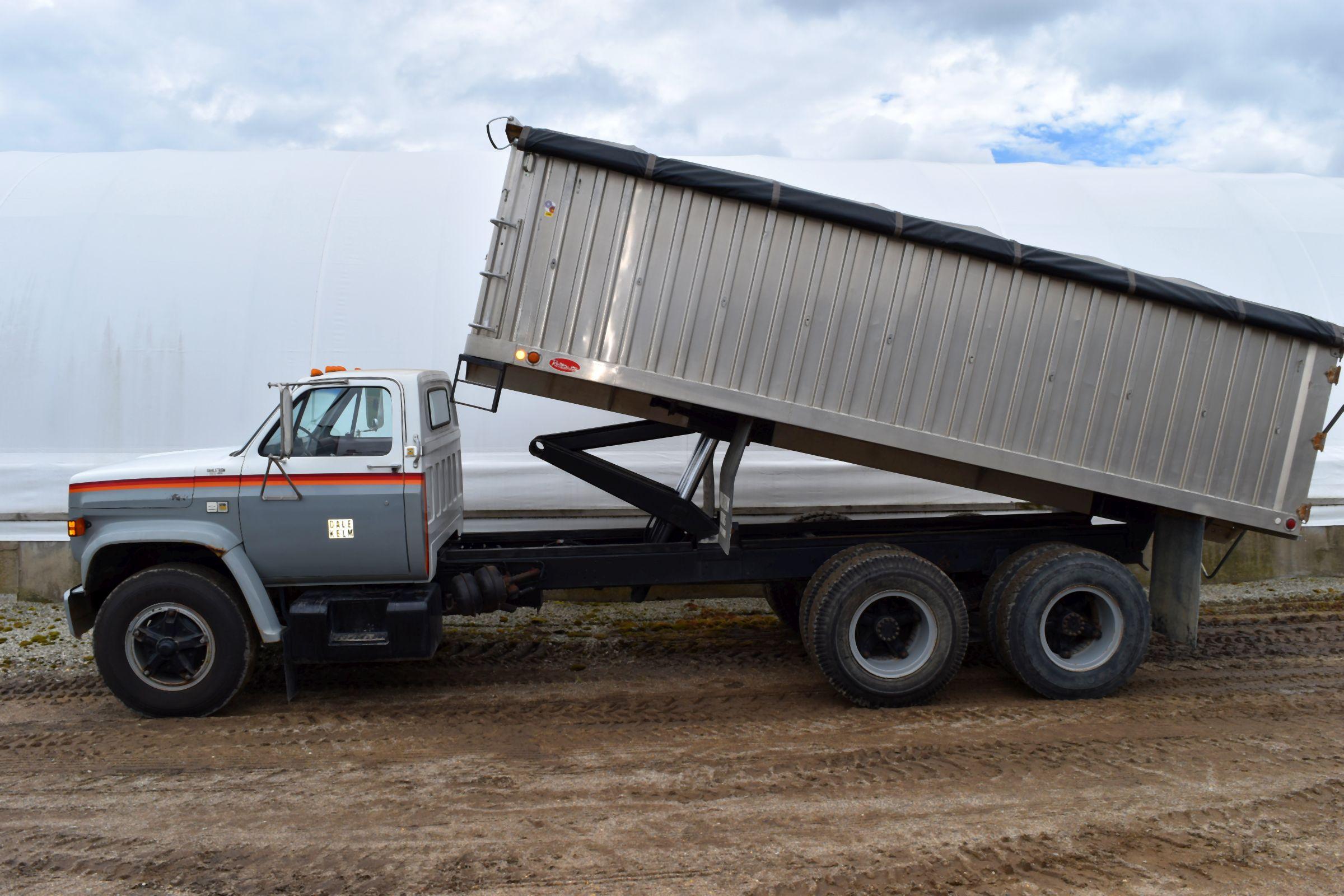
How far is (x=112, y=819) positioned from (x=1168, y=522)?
6.99m

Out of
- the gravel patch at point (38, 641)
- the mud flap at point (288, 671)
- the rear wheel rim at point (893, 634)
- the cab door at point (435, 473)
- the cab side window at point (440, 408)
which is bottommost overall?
the gravel patch at point (38, 641)

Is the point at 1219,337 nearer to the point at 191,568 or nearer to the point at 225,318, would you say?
the point at 191,568

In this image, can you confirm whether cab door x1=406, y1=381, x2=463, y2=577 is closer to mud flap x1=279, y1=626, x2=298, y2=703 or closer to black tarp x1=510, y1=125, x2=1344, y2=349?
mud flap x1=279, y1=626, x2=298, y2=703

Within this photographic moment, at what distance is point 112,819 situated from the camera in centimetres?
484

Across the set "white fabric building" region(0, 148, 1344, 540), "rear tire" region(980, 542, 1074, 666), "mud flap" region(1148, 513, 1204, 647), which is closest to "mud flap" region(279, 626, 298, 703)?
"white fabric building" region(0, 148, 1344, 540)

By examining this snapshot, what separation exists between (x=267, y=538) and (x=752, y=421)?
3309 mm

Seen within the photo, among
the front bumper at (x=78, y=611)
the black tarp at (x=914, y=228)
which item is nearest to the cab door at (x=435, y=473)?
the black tarp at (x=914, y=228)

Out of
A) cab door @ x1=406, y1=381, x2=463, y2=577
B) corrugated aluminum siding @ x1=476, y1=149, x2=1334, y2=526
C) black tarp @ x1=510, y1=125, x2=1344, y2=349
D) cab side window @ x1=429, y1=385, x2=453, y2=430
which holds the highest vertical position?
black tarp @ x1=510, y1=125, x2=1344, y2=349

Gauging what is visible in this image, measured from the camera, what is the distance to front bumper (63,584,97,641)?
250 inches

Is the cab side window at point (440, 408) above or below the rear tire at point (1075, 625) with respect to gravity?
above

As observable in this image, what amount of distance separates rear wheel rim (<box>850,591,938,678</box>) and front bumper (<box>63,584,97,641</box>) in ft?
17.0

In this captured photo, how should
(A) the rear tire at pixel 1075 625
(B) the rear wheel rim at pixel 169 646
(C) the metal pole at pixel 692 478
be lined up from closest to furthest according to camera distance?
(B) the rear wheel rim at pixel 169 646, (A) the rear tire at pixel 1075 625, (C) the metal pole at pixel 692 478

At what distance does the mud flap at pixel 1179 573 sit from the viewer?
22.5 feet

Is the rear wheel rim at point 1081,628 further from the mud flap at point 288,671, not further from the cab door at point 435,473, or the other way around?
the mud flap at point 288,671
